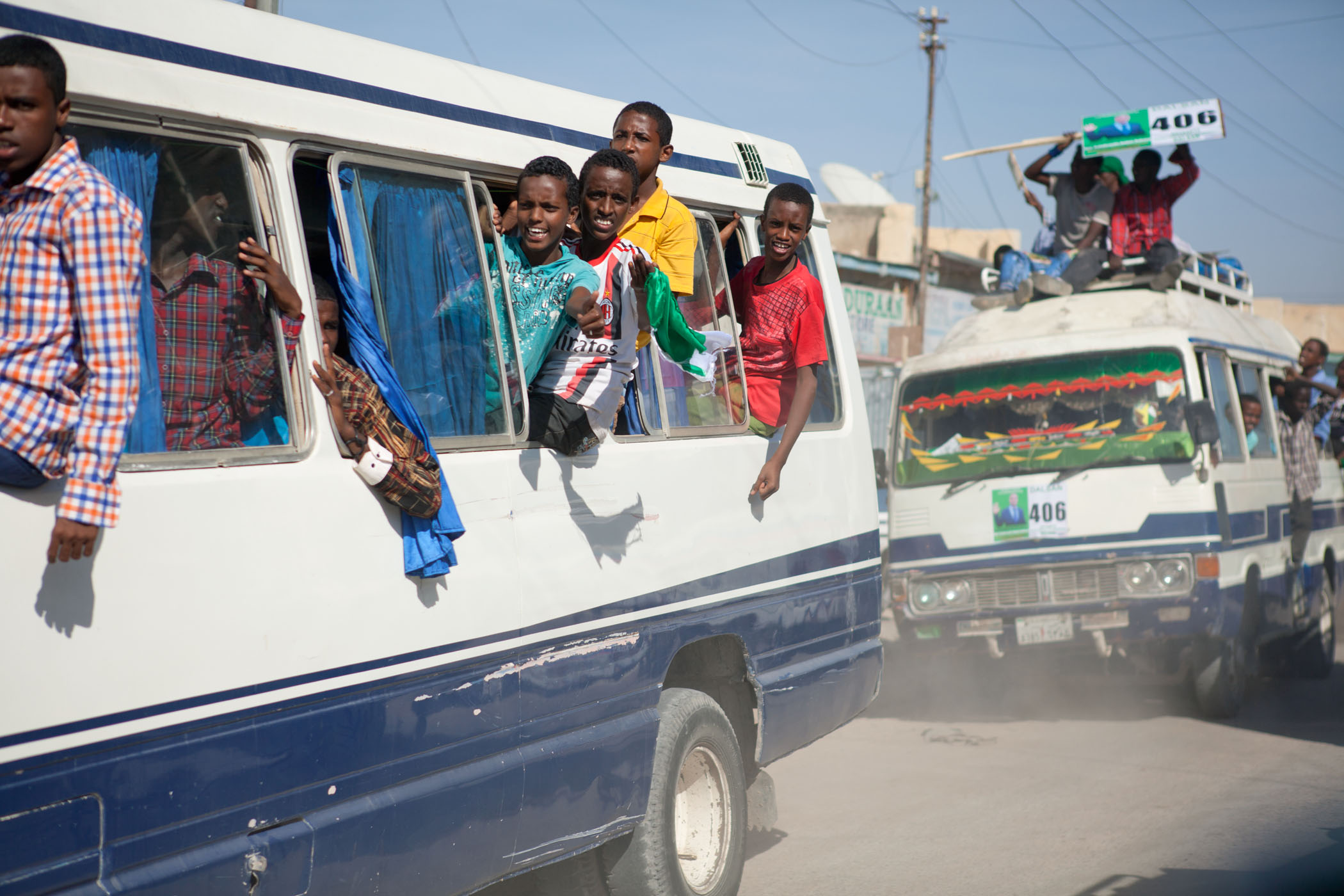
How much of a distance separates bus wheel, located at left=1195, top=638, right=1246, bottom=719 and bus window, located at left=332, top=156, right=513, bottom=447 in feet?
20.3

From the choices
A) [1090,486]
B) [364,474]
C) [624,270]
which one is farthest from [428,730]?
[1090,486]

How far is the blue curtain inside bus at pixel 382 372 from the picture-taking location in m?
3.44

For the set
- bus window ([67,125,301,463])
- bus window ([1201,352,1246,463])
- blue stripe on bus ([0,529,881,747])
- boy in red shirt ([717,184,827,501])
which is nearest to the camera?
blue stripe on bus ([0,529,881,747])

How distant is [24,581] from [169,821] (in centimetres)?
63

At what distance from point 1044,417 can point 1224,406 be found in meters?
1.46

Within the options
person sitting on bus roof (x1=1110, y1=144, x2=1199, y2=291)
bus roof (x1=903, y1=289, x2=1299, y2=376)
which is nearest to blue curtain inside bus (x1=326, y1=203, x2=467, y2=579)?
bus roof (x1=903, y1=289, x2=1299, y2=376)

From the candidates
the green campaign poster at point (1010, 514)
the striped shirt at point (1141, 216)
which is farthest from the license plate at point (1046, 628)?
the striped shirt at point (1141, 216)

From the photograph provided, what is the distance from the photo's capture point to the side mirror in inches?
324

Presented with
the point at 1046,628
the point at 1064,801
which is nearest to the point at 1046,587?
the point at 1046,628

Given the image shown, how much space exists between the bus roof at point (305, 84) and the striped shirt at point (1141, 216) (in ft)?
21.0

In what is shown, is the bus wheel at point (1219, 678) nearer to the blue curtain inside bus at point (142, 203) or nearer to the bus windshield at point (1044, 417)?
the bus windshield at point (1044, 417)

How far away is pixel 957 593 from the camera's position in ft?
29.0

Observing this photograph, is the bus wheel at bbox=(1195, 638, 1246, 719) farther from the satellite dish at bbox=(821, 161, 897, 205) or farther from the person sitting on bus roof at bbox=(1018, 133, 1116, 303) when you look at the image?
the satellite dish at bbox=(821, 161, 897, 205)

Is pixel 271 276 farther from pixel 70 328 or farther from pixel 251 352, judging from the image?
pixel 70 328
